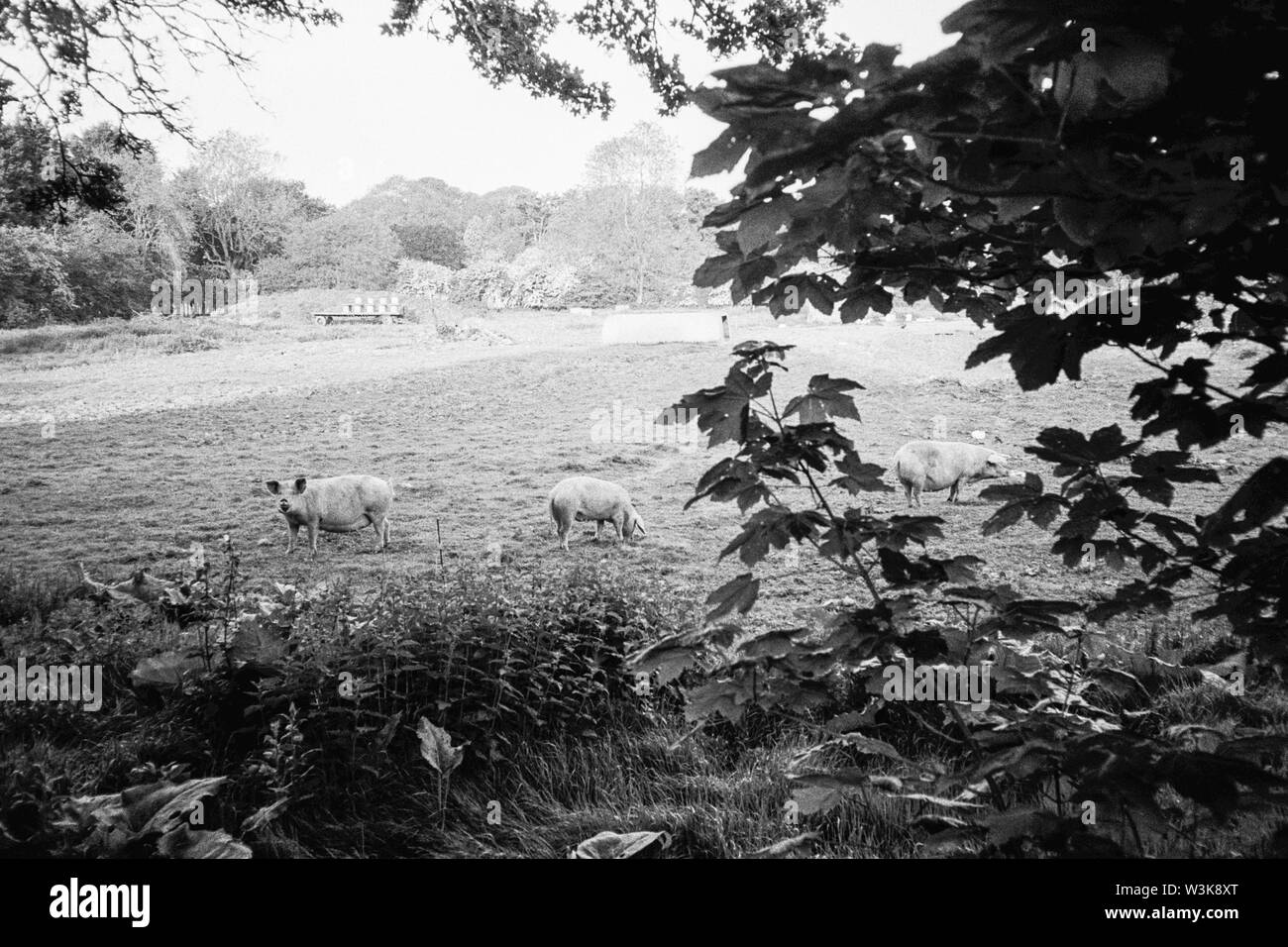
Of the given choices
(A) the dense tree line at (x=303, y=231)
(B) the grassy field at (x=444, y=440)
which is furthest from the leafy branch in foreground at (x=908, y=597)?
(A) the dense tree line at (x=303, y=231)

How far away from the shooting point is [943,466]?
3.35 m

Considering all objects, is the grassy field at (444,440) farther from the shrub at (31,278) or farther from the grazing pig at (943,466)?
the shrub at (31,278)

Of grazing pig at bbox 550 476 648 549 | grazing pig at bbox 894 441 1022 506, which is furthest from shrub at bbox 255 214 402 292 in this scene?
grazing pig at bbox 894 441 1022 506

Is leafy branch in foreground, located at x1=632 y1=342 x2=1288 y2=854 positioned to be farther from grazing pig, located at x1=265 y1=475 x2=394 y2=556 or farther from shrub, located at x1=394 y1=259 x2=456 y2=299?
shrub, located at x1=394 y1=259 x2=456 y2=299

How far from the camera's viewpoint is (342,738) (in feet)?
Result: 6.69

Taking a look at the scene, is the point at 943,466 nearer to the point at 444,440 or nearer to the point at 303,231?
the point at 444,440

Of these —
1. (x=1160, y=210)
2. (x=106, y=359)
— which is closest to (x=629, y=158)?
(x=106, y=359)

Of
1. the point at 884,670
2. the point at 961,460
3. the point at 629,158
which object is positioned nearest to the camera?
the point at 884,670

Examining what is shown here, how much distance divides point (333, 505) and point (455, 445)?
61 cm

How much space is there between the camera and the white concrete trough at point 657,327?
12.6 feet
